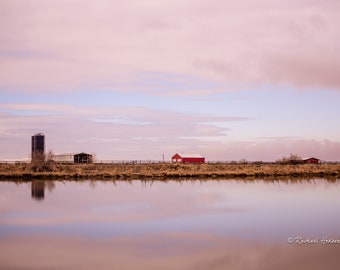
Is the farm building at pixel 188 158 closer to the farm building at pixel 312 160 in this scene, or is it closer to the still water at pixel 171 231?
the farm building at pixel 312 160

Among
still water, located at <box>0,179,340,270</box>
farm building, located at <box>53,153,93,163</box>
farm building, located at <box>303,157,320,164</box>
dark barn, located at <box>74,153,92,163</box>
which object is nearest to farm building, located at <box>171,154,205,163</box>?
dark barn, located at <box>74,153,92,163</box>

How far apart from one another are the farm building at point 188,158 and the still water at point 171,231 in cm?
4964

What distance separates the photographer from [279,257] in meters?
11.0

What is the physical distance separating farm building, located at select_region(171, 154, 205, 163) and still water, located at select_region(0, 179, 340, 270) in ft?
163

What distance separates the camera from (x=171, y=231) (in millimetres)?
14758

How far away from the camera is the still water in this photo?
10.9 m

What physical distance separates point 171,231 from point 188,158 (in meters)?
60.1

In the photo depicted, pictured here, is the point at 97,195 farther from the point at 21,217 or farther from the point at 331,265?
the point at 331,265

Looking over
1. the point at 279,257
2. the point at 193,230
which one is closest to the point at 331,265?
the point at 279,257

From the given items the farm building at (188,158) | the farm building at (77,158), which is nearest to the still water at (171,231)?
the farm building at (188,158)

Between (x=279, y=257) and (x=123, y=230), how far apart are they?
579 centimetres

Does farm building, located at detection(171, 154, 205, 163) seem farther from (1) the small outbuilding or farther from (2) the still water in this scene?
(2) the still water

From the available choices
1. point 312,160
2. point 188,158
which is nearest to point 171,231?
point 188,158

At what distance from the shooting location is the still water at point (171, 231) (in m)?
10.9
